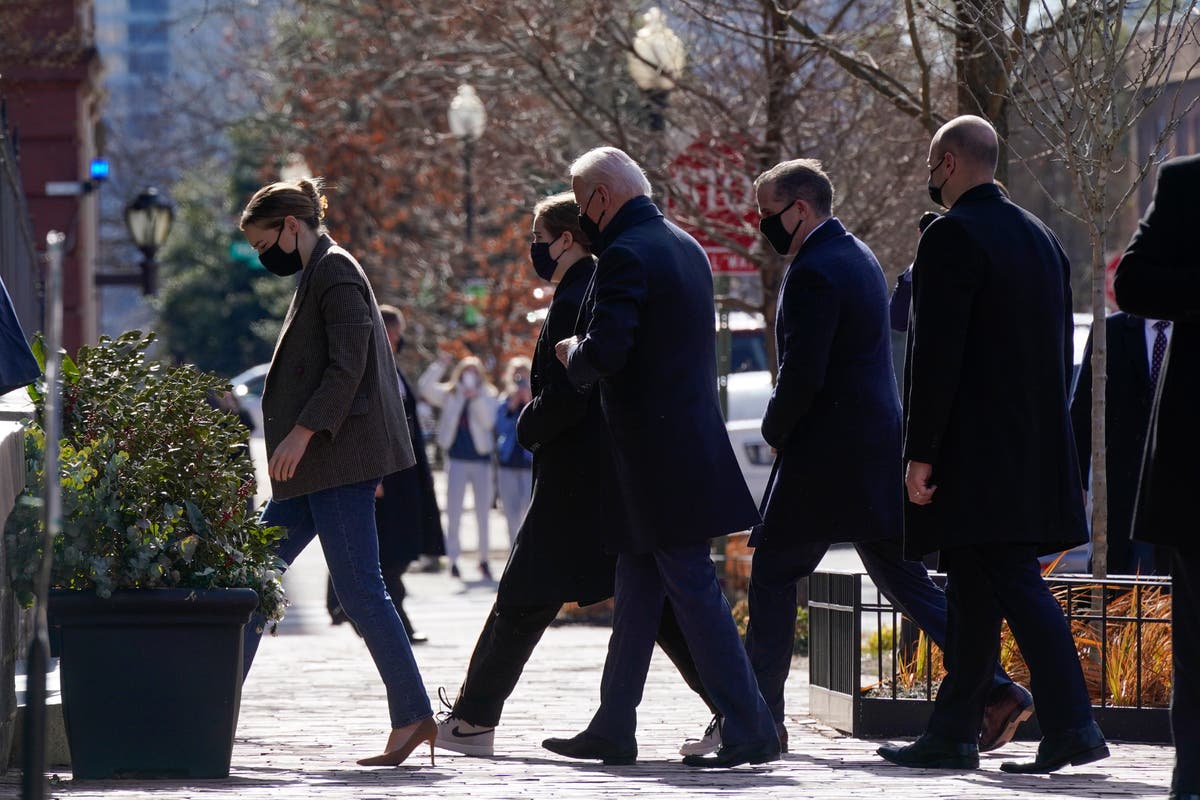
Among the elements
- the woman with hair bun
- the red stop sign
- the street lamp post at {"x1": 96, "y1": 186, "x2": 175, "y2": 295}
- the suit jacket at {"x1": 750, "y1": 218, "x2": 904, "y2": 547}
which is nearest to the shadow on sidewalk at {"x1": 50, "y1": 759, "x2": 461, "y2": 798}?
the woman with hair bun

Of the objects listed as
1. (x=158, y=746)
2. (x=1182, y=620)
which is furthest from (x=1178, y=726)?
(x=158, y=746)

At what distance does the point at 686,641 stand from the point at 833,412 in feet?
2.70

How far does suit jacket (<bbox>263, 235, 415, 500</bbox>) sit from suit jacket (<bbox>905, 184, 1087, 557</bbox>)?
160cm

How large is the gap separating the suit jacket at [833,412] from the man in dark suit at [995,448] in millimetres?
369

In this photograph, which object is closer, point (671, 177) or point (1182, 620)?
point (1182, 620)

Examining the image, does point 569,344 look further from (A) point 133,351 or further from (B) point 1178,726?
(B) point 1178,726

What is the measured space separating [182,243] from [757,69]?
43201mm

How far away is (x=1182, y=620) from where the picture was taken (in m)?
4.93

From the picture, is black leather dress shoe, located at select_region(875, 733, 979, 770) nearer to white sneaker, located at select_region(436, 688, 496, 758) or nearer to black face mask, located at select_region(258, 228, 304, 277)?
white sneaker, located at select_region(436, 688, 496, 758)

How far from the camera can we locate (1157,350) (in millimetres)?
8586

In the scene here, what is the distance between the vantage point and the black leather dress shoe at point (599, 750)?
20.7ft

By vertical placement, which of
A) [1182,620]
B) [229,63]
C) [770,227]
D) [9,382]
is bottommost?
[1182,620]

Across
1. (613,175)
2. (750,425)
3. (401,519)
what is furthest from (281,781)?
(750,425)

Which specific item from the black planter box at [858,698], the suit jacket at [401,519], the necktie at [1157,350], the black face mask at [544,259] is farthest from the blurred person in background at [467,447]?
the black face mask at [544,259]
